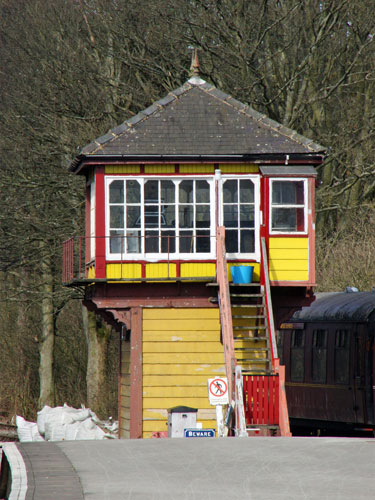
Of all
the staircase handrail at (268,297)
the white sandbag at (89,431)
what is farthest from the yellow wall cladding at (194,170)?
the white sandbag at (89,431)

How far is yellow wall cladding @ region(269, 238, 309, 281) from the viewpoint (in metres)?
22.2

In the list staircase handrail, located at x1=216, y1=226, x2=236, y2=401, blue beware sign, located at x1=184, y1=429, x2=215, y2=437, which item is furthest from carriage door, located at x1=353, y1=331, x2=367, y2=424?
blue beware sign, located at x1=184, y1=429, x2=215, y2=437

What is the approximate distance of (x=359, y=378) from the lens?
23203mm

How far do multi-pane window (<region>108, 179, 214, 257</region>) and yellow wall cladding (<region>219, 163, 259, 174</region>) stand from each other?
395 mm

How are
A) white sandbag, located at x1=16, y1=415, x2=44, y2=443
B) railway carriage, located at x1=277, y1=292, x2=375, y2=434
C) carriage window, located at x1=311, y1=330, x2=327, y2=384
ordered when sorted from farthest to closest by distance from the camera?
white sandbag, located at x1=16, y1=415, x2=44, y2=443 → carriage window, located at x1=311, y1=330, x2=327, y2=384 → railway carriage, located at x1=277, y1=292, x2=375, y2=434

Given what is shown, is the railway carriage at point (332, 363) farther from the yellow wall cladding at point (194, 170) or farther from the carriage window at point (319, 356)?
the yellow wall cladding at point (194, 170)

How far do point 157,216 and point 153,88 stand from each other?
11.8 meters

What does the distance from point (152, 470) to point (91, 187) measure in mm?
11305

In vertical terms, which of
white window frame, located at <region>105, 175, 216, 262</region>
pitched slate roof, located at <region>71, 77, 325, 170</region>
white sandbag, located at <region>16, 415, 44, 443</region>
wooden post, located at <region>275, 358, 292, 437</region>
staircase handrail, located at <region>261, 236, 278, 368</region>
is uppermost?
pitched slate roof, located at <region>71, 77, 325, 170</region>

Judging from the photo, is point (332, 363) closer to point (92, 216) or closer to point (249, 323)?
point (249, 323)

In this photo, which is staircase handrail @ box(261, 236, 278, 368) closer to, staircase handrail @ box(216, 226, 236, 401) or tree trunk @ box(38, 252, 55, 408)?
staircase handrail @ box(216, 226, 236, 401)

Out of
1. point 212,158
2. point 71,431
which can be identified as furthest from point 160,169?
point 71,431

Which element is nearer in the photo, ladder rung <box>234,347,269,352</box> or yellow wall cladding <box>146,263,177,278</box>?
ladder rung <box>234,347,269,352</box>

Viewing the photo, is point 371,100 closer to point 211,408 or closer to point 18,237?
point 18,237
